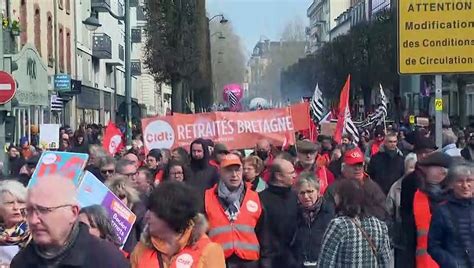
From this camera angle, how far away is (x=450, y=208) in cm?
707

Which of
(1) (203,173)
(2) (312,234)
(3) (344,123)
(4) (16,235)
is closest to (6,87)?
(1) (203,173)

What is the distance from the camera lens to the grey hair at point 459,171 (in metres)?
6.98

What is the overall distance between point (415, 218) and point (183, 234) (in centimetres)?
365

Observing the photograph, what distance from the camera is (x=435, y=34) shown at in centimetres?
1159

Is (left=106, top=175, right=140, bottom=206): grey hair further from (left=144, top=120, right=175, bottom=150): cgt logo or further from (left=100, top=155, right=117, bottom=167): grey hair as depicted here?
(left=144, top=120, right=175, bottom=150): cgt logo

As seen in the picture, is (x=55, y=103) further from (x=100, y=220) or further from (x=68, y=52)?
(x=100, y=220)

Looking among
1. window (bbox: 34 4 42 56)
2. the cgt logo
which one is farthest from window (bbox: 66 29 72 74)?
the cgt logo

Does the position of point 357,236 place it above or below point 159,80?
below

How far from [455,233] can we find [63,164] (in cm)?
271

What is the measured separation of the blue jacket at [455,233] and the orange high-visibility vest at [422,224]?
0.80 m

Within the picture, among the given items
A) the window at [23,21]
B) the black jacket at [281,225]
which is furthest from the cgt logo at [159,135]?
the window at [23,21]

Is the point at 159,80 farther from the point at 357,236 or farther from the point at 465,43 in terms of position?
the point at 357,236

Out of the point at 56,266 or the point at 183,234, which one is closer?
the point at 56,266

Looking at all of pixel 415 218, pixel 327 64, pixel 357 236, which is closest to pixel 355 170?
pixel 415 218
